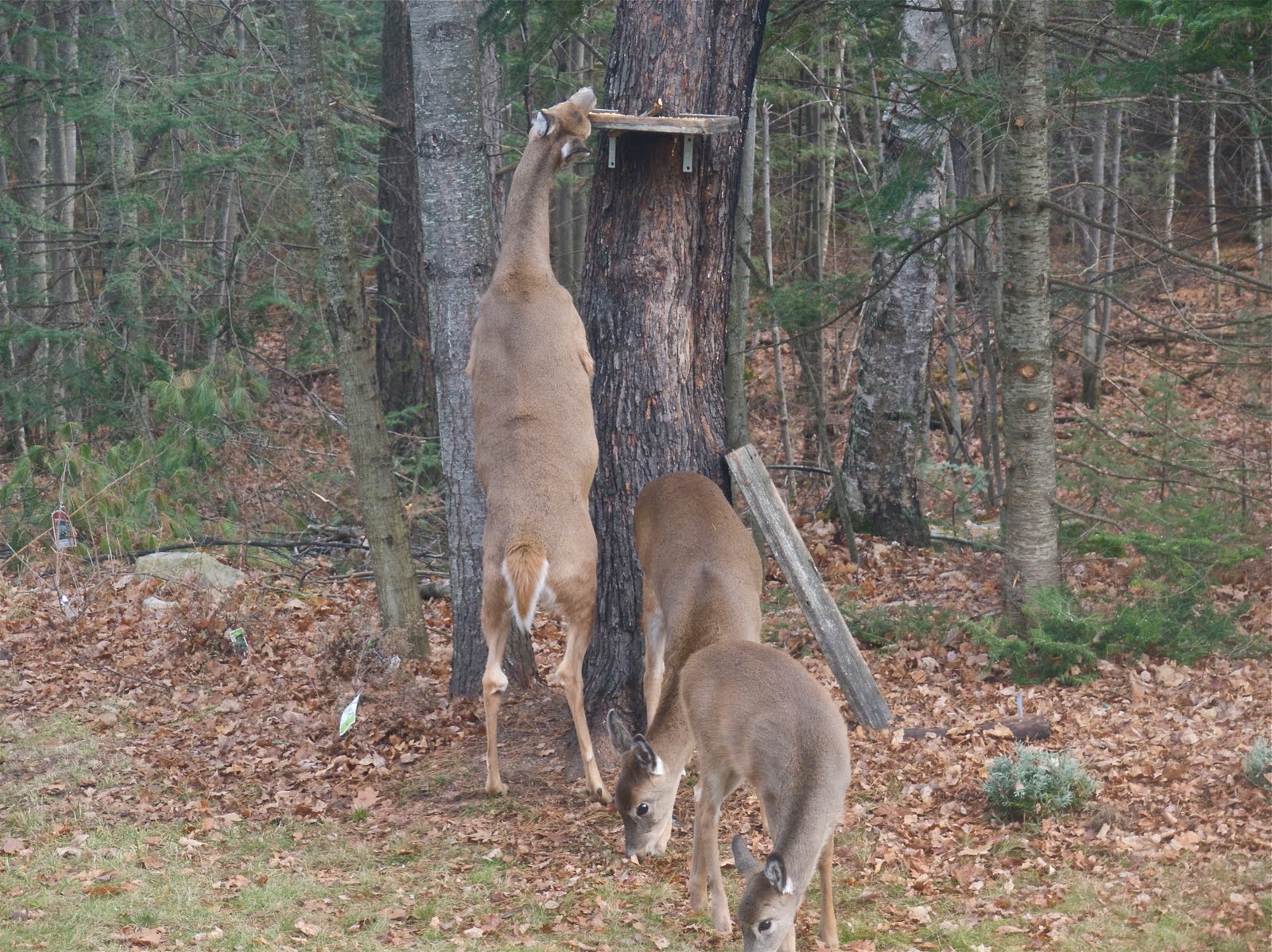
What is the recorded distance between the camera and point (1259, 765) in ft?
21.8

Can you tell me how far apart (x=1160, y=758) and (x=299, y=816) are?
4.90 meters

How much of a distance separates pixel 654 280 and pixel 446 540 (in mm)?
6782

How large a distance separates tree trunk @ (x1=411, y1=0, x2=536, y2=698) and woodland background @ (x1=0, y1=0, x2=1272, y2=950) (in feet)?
2.68

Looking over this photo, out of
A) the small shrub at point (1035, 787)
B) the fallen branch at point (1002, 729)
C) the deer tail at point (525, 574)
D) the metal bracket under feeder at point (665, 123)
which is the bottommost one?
the fallen branch at point (1002, 729)

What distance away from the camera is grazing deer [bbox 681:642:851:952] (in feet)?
16.5

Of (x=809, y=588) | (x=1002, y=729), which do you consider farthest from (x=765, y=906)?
(x=1002, y=729)

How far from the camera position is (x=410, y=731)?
8375 millimetres

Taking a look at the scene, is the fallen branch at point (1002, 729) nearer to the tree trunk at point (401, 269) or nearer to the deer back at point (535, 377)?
the deer back at point (535, 377)

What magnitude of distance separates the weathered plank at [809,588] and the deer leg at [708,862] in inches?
73.4

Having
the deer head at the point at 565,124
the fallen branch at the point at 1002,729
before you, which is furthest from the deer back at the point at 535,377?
the fallen branch at the point at 1002,729

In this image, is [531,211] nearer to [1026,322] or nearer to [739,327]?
[1026,322]

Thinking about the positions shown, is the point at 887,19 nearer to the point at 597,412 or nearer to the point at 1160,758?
the point at 597,412

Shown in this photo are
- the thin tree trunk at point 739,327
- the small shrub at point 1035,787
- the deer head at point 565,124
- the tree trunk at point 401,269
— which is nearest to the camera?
the small shrub at point 1035,787

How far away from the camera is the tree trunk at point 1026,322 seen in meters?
9.02
